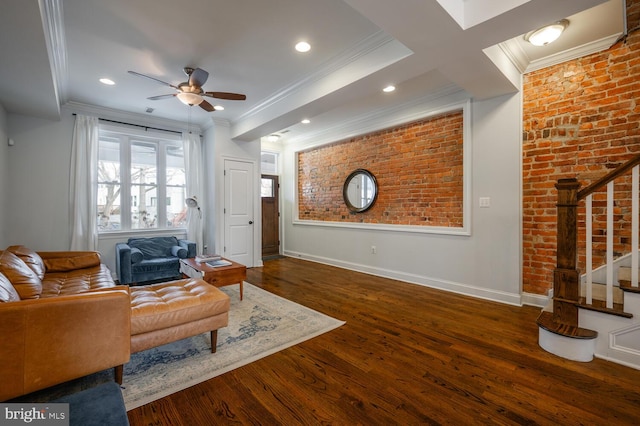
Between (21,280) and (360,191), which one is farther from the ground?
(360,191)

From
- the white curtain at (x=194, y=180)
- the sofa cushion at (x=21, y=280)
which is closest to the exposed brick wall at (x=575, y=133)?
the sofa cushion at (x=21, y=280)

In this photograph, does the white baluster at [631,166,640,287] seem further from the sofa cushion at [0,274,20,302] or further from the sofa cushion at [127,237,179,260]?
the sofa cushion at [127,237,179,260]

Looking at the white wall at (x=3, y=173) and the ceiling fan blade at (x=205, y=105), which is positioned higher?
the ceiling fan blade at (x=205, y=105)

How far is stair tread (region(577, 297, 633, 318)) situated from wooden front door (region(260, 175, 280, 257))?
5657mm

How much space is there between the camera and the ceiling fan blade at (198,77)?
2953 mm

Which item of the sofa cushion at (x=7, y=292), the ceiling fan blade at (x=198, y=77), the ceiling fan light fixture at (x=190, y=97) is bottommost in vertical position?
the sofa cushion at (x=7, y=292)

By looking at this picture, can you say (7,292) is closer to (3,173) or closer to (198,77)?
(198,77)

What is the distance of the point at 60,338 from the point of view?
1.61m

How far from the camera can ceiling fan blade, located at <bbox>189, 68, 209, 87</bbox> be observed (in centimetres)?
295

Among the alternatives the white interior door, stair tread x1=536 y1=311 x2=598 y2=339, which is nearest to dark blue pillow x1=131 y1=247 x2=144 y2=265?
the white interior door

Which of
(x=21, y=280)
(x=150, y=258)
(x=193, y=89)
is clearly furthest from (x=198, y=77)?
(x=150, y=258)

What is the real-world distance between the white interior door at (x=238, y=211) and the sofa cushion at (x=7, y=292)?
139 inches

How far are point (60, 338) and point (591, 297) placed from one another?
3.82 metres

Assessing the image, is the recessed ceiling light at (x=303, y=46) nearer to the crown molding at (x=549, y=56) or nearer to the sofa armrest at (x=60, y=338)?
the crown molding at (x=549, y=56)
